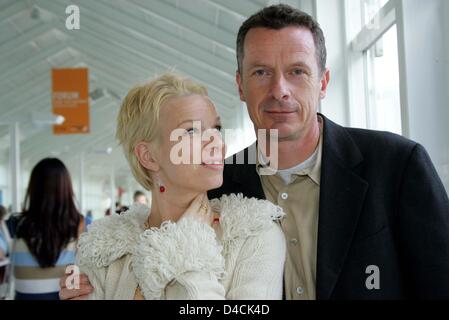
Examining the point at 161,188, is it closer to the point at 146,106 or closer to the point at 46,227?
the point at 146,106

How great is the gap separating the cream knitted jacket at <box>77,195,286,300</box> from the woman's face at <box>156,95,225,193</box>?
0.06m

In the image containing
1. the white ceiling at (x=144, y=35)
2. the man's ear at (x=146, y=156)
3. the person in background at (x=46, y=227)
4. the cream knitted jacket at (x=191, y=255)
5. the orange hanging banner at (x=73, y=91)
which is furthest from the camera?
the person in background at (x=46, y=227)

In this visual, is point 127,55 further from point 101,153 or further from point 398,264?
point 101,153

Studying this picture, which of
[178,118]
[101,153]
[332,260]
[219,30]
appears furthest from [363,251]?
[101,153]

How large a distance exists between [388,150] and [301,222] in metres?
0.19

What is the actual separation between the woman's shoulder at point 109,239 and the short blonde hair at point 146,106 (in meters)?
0.08

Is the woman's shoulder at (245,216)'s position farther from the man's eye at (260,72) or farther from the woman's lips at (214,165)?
the man's eye at (260,72)

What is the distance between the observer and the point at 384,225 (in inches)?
29.5

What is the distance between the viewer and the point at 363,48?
37.1 inches

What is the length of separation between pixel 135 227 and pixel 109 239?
42mm

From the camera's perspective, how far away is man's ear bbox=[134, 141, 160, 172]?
2.36 ft

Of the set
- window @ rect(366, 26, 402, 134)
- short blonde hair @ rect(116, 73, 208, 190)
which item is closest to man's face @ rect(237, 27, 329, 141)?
short blonde hair @ rect(116, 73, 208, 190)

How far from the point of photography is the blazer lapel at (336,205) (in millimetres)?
714

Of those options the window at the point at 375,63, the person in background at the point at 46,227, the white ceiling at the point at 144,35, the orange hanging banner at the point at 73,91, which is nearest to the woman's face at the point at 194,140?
the white ceiling at the point at 144,35
